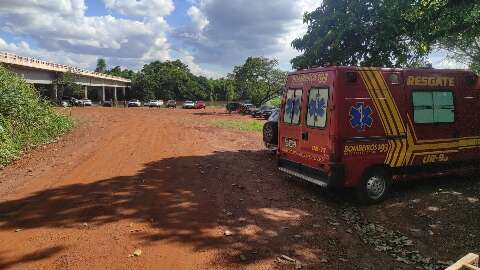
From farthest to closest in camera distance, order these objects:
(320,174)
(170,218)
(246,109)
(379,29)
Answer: (246,109) → (379,29) → (320,174) → (170,218)

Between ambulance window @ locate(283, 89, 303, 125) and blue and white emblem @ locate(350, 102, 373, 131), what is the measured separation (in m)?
1.39

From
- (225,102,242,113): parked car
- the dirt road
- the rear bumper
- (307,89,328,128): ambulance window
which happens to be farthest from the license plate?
(225,102,242,113): parked car

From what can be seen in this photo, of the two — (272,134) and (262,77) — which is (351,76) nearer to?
(272,134)

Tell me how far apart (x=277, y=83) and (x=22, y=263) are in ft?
196

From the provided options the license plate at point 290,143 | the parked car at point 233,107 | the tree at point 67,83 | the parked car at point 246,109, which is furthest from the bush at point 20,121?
the tree at point 67,83

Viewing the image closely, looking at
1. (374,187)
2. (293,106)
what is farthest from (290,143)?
(374,187)

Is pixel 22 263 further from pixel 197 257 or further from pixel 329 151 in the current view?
pixel 329 151

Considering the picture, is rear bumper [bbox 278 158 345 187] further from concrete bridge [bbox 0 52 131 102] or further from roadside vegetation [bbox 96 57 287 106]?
roadside vegetation [bbox 96 57 287 106]

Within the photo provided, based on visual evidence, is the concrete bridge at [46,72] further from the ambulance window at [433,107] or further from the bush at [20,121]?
the ambulance window at [433,107]

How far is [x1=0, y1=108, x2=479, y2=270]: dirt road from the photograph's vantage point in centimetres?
561

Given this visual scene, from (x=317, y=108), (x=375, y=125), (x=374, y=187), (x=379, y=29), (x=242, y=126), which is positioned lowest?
(x=374, y=187)

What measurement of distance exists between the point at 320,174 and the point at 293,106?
1815 millimetres

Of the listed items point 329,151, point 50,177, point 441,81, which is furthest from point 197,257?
point 441,81

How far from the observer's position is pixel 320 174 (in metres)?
8.42
